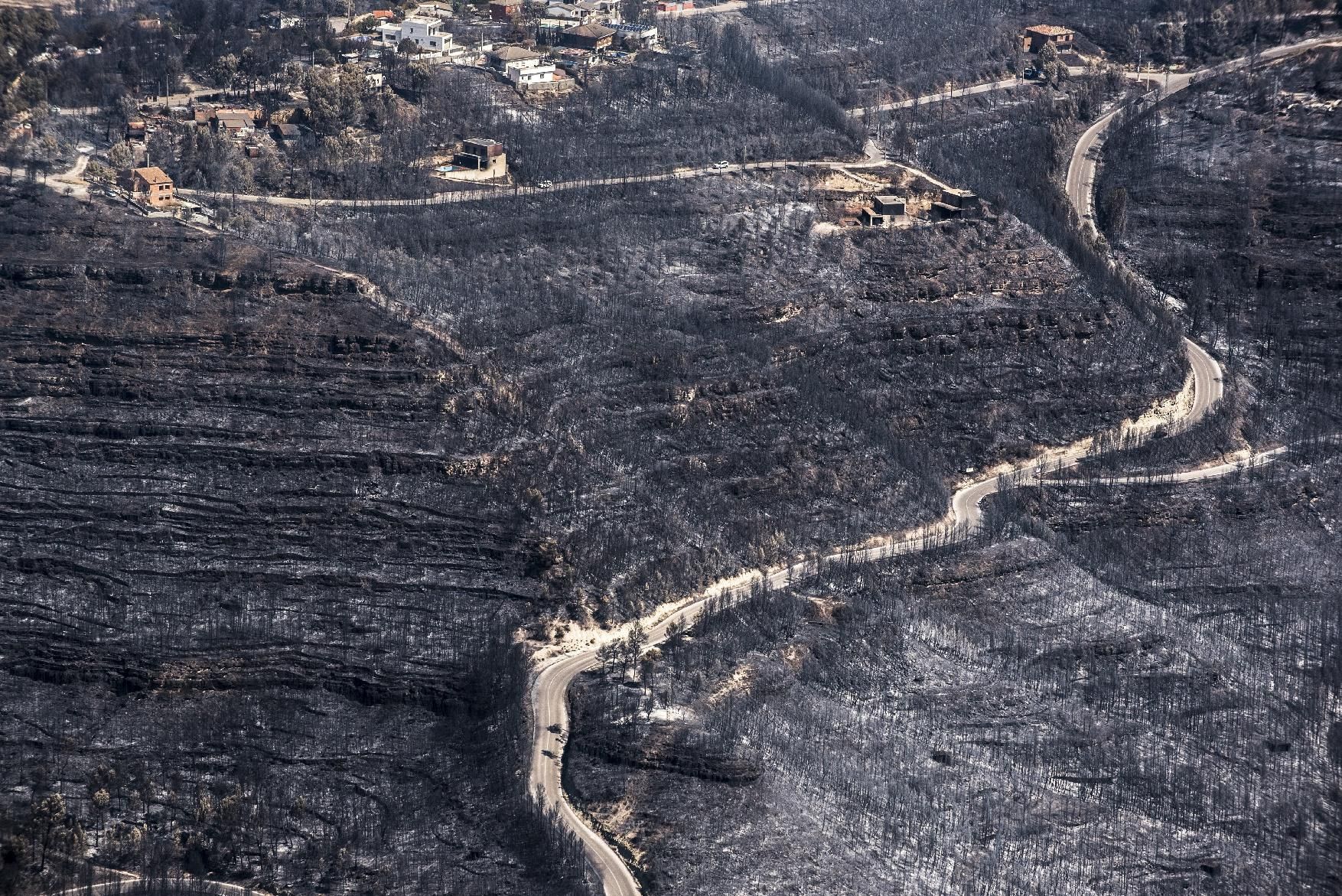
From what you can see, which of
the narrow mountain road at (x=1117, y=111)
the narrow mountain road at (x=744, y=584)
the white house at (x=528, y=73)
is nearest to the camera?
the narrow mountain road at (x=744, y=584)

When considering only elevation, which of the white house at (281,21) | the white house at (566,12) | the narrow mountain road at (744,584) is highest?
the white house at (281,21)

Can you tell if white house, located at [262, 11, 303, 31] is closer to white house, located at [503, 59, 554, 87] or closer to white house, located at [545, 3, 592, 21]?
white house, located at [503, 59, 554, 87]

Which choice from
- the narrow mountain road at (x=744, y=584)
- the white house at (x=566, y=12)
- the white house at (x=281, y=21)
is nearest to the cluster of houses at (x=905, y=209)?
the narrow mountain road at (x=744, y=584)

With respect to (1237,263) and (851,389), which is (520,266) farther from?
(1237,263)

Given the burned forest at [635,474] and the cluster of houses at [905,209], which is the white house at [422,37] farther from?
the cluster of houses at [905,209]

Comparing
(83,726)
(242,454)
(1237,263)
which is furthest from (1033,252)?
(83,726)

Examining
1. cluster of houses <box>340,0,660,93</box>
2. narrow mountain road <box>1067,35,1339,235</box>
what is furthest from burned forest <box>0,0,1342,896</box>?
narrow mountain road <box>1067,35,1339,235</box>
